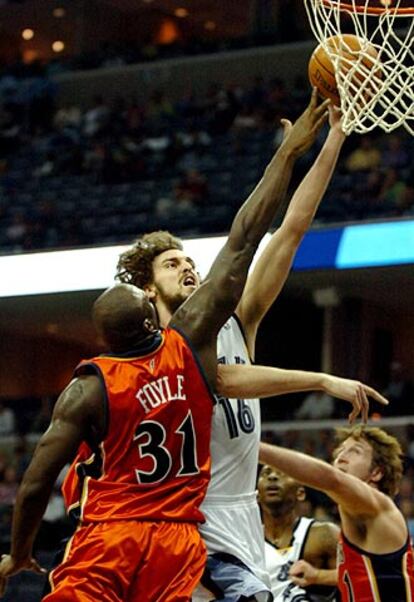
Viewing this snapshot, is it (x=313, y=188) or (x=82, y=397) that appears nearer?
(x=82, y=397)

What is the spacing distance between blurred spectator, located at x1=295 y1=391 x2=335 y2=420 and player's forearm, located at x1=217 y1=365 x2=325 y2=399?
961 centimetres

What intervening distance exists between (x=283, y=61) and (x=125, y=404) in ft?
50.9

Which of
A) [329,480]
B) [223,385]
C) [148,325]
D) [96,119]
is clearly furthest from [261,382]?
[96,119]

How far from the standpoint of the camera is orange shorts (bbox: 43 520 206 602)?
12.1ft

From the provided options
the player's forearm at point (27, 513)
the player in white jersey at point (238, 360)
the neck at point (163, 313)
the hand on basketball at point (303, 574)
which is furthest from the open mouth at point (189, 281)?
the hand on basketball at point (303, 574)

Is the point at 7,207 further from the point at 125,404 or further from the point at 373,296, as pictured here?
the point at 125,404

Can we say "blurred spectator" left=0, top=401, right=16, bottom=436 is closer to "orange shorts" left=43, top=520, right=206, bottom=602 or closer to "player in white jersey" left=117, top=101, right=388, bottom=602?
"player in white jersey" left=117, top=101, right=388, bottom=602

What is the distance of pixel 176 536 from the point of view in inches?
148

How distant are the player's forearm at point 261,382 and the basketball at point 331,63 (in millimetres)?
1066

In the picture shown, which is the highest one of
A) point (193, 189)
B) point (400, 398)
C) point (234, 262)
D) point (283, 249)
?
point (234, 262)

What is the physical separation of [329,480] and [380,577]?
1.82ft

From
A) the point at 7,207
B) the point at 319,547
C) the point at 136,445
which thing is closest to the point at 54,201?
the point at 7,207

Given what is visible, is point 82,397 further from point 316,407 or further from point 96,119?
point 96,119

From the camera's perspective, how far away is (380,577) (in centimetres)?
520
